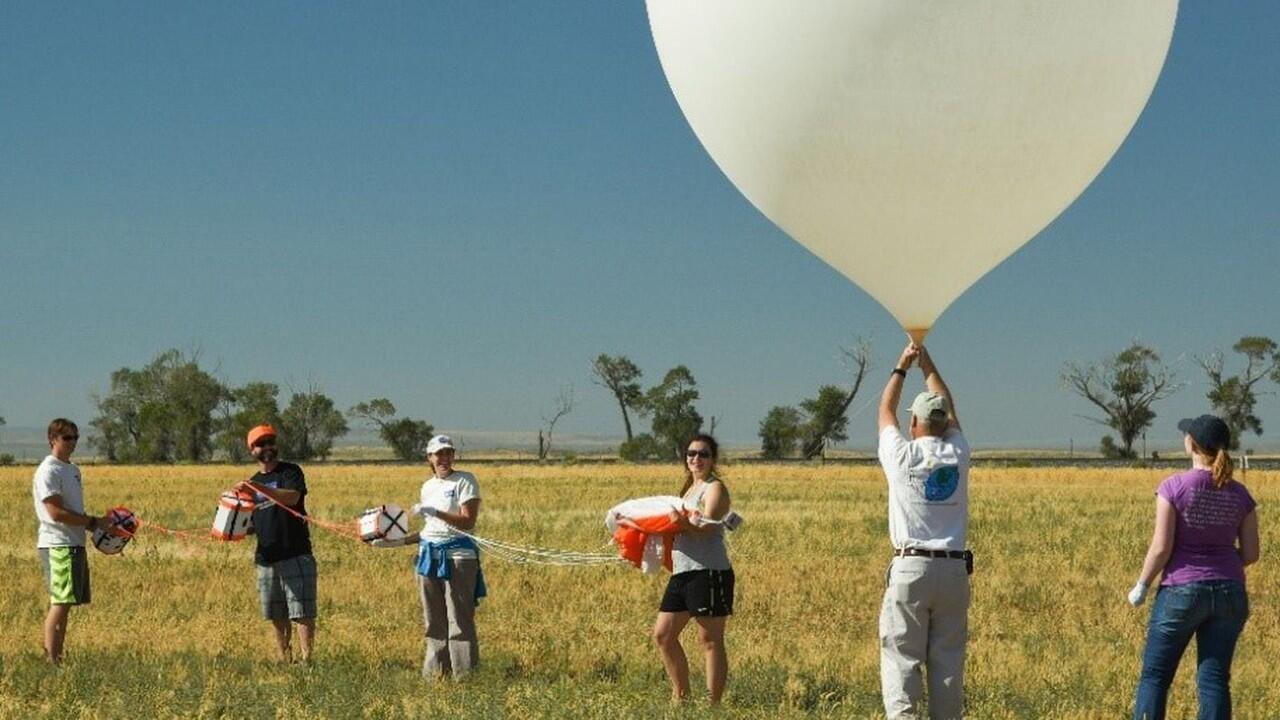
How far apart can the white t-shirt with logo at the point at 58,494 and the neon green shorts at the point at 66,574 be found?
0.05 metres

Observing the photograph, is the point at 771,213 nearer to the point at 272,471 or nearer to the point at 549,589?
the point at 272,471

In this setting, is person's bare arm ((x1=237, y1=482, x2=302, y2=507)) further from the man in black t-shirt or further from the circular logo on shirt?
the circular logo on shirt

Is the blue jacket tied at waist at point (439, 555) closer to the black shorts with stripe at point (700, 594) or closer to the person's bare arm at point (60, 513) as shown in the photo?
the black shorts with stripe at point (700, 594)

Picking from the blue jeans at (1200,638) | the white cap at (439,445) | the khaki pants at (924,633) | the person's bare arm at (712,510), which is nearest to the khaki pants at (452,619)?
the white cap at (439,445)

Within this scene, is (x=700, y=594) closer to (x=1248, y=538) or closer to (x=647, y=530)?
(x=647, y=530)

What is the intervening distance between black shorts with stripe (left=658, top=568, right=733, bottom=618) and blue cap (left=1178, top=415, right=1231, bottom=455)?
7.82 feet

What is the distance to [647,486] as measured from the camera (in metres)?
41.2

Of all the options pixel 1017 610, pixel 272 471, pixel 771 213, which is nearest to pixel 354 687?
pixel 272 471

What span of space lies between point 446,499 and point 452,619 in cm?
71

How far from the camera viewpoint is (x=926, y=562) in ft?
21.7

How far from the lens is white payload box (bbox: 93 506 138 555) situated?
10258 mm

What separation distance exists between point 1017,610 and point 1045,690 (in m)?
4.34

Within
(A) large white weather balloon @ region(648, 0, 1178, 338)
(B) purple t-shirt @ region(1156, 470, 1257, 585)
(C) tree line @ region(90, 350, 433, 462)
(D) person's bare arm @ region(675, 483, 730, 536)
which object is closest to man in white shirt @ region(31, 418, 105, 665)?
(D) person's bare arm @ region(675, 483, 730, 536)

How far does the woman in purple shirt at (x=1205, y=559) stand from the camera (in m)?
6.77
